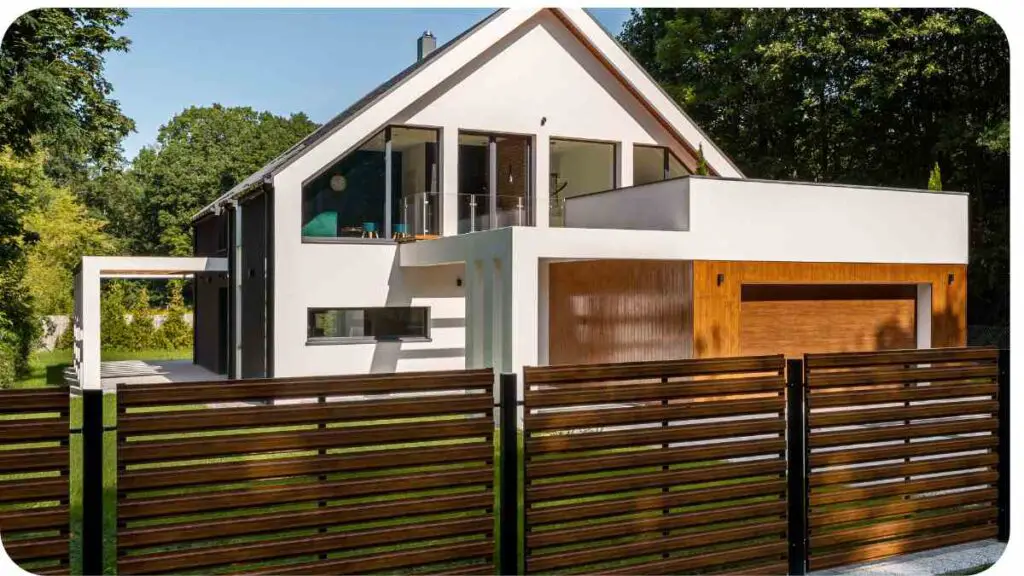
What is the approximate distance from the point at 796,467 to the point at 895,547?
112cm

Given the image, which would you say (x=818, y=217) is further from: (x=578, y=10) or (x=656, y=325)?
(x=578, y=10)

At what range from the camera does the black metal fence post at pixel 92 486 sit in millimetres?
4336

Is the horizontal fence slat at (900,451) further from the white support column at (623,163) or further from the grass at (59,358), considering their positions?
the grass at (59,358)

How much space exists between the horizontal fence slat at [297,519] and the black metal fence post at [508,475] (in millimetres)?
101

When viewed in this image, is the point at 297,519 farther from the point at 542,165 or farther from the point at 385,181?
the point at 542,165

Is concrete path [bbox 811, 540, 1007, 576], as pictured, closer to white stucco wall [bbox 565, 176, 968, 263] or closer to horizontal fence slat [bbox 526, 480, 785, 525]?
horizontal fence slat [bbox 526, 480, 785, 525]

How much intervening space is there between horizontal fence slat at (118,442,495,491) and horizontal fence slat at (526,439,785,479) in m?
0.33

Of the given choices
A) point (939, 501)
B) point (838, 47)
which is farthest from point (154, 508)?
point (838, 47)

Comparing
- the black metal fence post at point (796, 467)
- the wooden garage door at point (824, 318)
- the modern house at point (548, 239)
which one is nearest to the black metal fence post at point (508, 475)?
the black metal fence post at point (796, 467)

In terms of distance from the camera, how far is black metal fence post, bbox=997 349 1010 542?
6.43m

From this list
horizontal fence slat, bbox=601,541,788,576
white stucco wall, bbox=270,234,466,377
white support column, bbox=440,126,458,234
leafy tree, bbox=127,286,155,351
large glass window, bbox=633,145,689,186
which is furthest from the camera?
leafy tree, bbox=127,286,155,351

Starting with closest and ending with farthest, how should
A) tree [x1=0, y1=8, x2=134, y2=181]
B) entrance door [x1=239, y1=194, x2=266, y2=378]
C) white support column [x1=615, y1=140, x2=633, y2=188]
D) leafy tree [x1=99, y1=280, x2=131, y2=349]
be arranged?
tree [x1=0, y1=8, x2=134, y2=181] < entrance door [x1=239, y1=194, x2=266, y2=378] < white support column [x1=615, y1=140, x2=633, y2=188] < leafy tree [x1=99, y1=280, x2=131, y2=349]

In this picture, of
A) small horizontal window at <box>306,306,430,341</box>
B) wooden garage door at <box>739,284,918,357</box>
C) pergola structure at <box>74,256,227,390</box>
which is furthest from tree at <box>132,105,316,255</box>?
wooden garage door at <box>739,284,918,357</box>

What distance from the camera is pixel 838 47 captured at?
24391 mm
